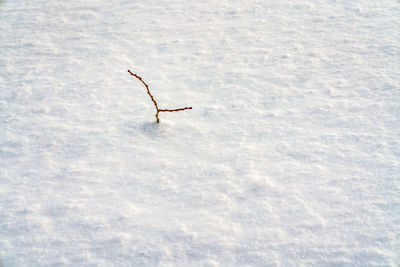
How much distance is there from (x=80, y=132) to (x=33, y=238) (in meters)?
0.39

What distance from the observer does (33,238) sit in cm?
98

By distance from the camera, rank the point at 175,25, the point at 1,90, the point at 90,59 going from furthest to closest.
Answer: the point at 175,25
the point at 90,59
the point at 1,90

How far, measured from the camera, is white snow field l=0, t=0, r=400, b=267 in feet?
3.17

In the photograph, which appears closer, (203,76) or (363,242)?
(363,242)

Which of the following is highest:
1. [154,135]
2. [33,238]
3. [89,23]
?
[89,23]

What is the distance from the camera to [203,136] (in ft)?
4.07

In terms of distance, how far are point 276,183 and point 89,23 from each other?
1.19 meters

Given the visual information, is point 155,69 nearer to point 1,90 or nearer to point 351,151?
point 1,90

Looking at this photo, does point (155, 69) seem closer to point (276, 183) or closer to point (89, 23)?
point (89, 23)

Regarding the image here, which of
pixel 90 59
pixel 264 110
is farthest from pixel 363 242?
pixel 90 59

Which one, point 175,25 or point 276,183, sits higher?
point 175,25

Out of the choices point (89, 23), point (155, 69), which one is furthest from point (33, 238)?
point (89, 23)

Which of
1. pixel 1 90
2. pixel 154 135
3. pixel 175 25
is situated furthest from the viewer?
pixel 175 25

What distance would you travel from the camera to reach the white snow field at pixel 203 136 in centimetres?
97
